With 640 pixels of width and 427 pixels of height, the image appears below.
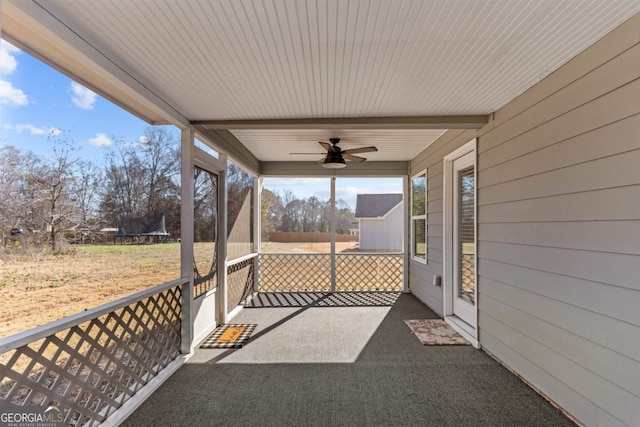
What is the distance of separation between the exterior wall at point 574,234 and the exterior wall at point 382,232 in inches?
124

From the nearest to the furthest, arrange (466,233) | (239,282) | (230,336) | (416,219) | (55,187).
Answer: (55,187), (230,336), (466,233), (239,282), (416,219)

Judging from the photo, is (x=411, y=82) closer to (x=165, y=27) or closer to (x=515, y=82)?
(x=515, y=82)

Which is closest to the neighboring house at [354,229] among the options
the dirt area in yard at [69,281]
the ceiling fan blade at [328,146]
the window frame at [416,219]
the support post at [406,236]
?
the support post at [406,236]

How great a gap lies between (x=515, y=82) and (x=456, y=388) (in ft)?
7.97

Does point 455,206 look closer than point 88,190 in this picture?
No

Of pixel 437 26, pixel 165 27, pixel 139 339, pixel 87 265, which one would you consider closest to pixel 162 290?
pixel 139 339

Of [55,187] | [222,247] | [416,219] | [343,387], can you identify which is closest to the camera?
[55,187]

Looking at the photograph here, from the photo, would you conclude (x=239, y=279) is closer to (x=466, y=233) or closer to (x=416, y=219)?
(x=416, y=219)

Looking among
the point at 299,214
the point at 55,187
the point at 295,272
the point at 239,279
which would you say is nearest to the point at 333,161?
the point at 299,214

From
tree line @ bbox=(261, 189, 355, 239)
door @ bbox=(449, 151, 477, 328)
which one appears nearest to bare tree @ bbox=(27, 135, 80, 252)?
door @ bbox=(449, 151, 477, 328)

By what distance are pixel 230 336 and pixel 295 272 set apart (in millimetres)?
2595

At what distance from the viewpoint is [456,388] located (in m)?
2.64

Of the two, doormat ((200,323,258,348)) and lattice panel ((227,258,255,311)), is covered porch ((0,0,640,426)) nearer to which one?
doormat ((200,323,258,348))

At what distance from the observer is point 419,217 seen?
5676 mm
